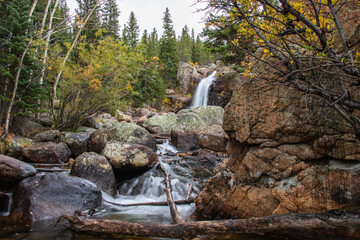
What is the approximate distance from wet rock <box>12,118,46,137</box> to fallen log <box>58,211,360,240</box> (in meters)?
10.2

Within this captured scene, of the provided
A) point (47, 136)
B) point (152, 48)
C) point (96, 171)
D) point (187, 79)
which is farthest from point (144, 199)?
point (152, 48)

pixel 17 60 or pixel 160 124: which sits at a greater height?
pixel 17 60

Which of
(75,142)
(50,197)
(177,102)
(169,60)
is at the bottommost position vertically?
(50,197)

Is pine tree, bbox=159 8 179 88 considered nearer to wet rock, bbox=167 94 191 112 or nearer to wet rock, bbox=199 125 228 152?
wet rock, bbox=167 94 191 112

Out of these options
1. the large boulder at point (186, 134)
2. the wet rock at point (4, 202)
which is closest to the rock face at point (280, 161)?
the wet rock at point (4, 202)

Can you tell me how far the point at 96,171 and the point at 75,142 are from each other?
13.4ft

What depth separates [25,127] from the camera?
1152 cm

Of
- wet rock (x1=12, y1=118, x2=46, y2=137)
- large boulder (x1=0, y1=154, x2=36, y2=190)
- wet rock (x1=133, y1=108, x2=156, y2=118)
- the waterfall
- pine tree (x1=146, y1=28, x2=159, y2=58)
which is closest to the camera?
large boulder (x1=0, y1=154, x2=36, y2=190)

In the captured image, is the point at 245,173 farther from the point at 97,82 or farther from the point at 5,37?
the point at 5,37

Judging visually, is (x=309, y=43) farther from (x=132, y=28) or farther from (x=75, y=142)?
(x=132, y=28)

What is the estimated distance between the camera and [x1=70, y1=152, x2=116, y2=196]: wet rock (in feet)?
22.0

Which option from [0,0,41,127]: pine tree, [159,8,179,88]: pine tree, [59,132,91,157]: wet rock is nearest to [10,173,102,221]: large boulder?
[59,132,91,157]: wet rock

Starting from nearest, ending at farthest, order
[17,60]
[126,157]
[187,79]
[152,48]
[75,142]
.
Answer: [126,157] → [17,60] → [75,142] → [187,79] → [152,48]

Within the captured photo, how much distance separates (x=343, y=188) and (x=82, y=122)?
1338cm
